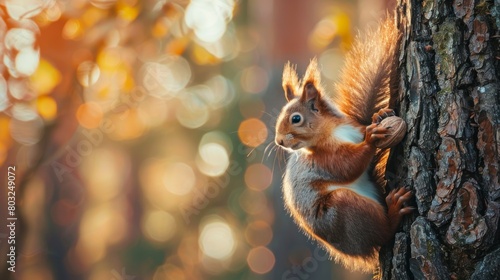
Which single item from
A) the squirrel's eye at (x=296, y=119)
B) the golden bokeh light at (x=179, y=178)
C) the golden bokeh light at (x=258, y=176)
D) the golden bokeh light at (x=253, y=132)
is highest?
the squirrel's eye at (x=296, y=119)

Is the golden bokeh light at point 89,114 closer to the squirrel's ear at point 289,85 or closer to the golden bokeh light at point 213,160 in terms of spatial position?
the squirrel's ear at point 289,85

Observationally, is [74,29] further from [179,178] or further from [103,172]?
[103,172]

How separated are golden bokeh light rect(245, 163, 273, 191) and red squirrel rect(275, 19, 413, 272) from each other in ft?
8.69

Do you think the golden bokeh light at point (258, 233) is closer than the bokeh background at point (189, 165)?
No

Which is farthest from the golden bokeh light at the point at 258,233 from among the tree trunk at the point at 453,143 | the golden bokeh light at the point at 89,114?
the tree trunk at the point at 453,143

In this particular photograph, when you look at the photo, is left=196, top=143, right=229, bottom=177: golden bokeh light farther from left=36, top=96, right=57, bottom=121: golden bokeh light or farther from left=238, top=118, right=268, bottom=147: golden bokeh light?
left=36, top=96, right=57, bottom=121: golden bokeh light

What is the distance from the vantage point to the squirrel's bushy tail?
1.81 meters

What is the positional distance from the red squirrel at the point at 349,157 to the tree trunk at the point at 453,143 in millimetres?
85

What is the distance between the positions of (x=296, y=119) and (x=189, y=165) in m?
3.76

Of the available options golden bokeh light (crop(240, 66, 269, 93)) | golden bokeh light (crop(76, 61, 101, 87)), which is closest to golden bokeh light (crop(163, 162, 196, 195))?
golden bokeh light (crop(240, 66, 269, 93))

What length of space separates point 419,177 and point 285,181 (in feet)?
1.73

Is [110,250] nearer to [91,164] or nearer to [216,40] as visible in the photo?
[91,164]

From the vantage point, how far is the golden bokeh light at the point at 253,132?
4.27 metres

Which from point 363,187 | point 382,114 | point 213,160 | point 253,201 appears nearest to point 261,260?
point 253,201
